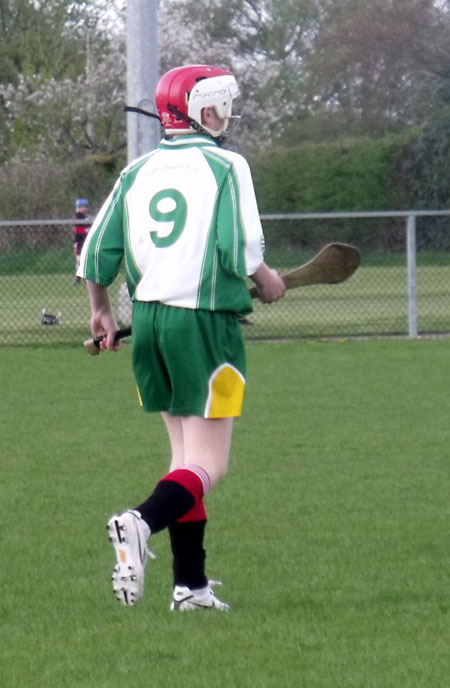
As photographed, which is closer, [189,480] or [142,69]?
[189,480]

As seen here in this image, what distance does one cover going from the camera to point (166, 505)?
3.99 m

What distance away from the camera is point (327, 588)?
4484mm

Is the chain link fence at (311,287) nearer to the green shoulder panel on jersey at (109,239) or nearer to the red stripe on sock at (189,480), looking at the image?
the green shoulder panel on jersey at (109,239)

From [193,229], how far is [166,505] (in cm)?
84

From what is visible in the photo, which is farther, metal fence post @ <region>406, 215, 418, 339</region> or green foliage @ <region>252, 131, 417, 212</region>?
green foliage @ <region>252, 131, 417, 212</region>

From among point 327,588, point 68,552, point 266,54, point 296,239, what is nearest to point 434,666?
point 327,588

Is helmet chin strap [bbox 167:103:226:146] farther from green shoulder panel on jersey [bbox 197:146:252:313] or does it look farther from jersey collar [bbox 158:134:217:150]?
green shoulder panel on jersey [bbox 197:146:252:313]

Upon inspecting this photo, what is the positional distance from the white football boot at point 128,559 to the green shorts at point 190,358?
446mm

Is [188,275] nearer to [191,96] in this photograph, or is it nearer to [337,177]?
[191,96]

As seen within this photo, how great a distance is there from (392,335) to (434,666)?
34.2 feet

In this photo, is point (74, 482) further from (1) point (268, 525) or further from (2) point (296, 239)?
(2) point (296, 239)

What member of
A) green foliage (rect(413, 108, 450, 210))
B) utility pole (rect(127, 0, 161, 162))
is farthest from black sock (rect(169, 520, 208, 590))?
green foliage (rect(413, 108, 450, 210))

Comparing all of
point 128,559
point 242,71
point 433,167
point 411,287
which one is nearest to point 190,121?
point 128,559

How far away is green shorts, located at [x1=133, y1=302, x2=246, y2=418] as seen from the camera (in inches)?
158
